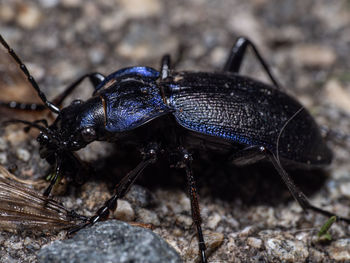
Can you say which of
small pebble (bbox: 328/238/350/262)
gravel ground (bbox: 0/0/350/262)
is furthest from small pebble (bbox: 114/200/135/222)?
small pebble (bbox: 328/238/350/262)

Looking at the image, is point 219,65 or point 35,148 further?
point 219,65

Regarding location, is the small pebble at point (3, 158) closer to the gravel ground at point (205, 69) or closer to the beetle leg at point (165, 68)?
the gravel ground at point (205, 69)

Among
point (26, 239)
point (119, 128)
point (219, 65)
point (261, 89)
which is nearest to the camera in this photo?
point (26, 239)

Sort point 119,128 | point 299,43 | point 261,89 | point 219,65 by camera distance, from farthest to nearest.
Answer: point 299,43
point 219,65
point 261,89
point 119,128

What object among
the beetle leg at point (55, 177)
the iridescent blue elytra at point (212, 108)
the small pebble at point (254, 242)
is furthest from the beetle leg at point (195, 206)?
the beetle leg at point (55, 177)

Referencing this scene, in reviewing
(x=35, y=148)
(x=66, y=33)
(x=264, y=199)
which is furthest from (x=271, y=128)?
(x=66, y=33)

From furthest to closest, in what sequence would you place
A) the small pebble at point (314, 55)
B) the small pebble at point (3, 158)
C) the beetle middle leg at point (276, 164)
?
the small pebble at point (314, 55)
the small pebble at point (3, 158)
the beetle middle leg at point (276, 164)

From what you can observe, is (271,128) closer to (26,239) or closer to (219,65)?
(219,65)
